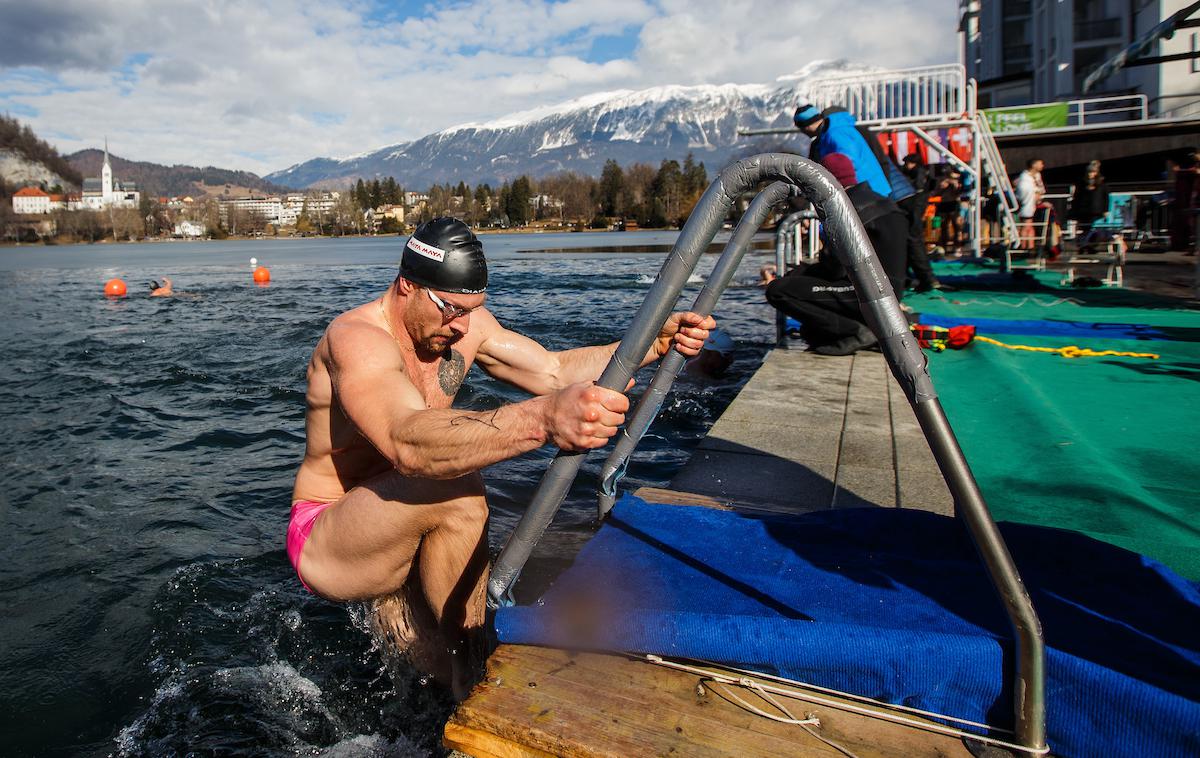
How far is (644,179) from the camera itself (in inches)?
6147

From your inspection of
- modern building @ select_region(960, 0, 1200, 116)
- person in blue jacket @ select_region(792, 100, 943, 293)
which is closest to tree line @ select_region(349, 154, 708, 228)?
modern building @ select_region(960, 0, 1200, 116)

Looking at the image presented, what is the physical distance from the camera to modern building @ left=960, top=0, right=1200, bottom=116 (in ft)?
95.7

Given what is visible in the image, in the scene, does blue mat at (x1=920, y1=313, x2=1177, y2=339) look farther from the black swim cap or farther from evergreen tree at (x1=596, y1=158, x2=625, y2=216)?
evergreen tree at (x1=596, y1=158, x2=625, y2=216)

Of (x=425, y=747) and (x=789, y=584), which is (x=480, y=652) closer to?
(x=425, y=747)

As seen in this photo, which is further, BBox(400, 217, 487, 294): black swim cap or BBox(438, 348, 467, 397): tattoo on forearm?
BBox(438, 348, 467, 397): tattoo on forearm

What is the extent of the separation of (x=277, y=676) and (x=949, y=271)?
49.1 ft

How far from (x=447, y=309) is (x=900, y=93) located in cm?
2082

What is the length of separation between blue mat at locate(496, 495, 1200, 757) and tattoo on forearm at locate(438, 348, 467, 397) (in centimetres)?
107

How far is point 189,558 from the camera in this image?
5.45 metres

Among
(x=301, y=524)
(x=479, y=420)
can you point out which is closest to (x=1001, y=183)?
(x=301, y=524)

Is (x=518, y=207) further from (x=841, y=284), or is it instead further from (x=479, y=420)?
(x=479, y=420)

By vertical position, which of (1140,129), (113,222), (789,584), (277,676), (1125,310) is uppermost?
(113,222)

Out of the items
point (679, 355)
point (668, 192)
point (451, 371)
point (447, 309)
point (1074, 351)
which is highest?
point (668, 192)

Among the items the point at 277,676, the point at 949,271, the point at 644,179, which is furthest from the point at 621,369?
the point at 644,179
